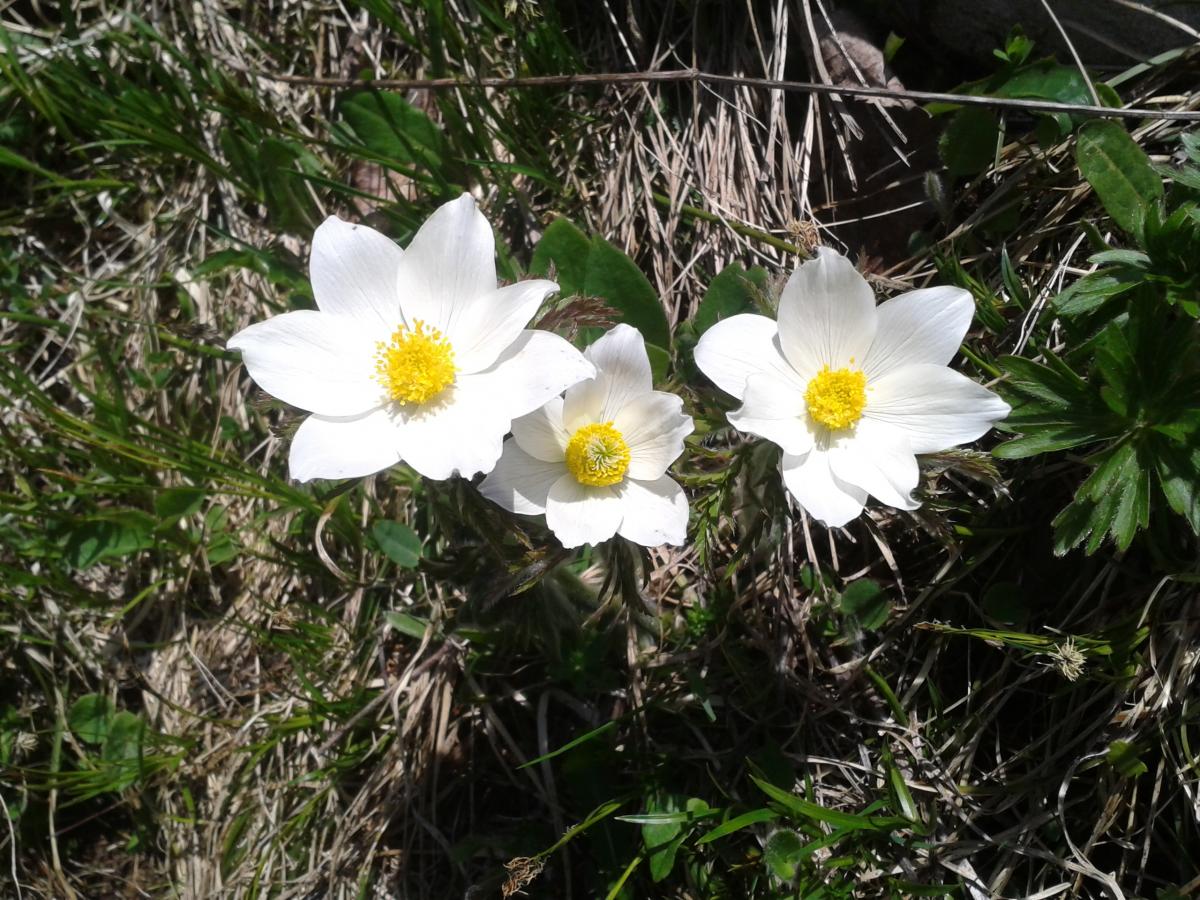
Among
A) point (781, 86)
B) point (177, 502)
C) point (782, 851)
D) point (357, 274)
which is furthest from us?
point (177, 502)

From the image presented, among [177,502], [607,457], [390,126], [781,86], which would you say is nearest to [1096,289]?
[781,86]

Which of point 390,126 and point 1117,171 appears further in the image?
point 390,126

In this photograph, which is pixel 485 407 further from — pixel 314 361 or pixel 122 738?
pixel 122 738

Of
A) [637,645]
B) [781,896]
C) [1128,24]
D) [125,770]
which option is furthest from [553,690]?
[1128,24]

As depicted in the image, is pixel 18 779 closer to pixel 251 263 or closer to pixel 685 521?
pixel 251 263

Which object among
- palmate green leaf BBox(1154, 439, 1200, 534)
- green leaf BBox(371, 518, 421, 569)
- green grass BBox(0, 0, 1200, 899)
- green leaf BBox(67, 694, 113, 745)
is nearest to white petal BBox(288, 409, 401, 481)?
green grass BBox(0, 0, 1200, 899)

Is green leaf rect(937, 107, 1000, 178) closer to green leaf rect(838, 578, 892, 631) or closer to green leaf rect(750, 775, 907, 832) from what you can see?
green leaf rect(838, 578, 892, 631)
